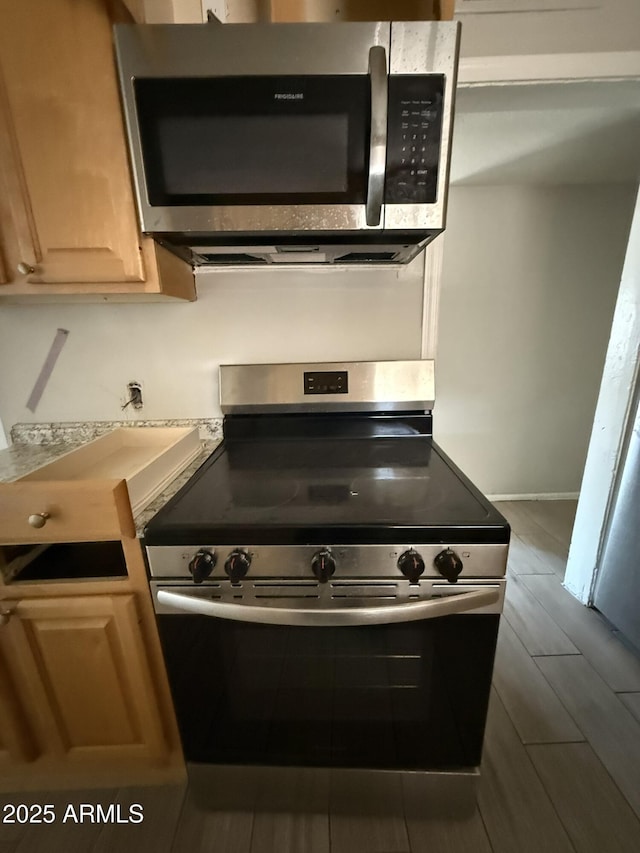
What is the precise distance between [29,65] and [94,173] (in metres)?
0.25

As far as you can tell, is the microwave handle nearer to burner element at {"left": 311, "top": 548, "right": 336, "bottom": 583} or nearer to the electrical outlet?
burner element at {"left": 311, "top": 548, "right": 336, "bottom": 583}

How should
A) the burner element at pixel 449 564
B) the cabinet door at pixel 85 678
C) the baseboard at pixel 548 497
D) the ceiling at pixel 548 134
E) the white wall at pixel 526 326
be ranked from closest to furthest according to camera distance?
the burner element at pixel 449 564
the cabinet door at pixel 85 678
the ceiling at pixel 548 134
the white wall at pixel 526 326
the baseboard at pixel 548 497

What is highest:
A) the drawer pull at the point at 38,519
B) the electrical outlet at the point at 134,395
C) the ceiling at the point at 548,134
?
the ceiling at the point at 548,134

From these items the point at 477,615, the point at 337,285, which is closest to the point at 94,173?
the point at 337,285

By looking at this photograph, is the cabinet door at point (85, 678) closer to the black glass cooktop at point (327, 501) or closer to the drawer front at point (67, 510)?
the drawer front at point (67, 510)

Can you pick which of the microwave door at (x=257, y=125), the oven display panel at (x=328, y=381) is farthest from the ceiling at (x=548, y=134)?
the oven display panel at (x=328, y=381)

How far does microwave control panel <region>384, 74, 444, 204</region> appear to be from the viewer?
0.77 metres

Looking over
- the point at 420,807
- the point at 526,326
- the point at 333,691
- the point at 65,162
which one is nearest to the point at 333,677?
the point at 333,691

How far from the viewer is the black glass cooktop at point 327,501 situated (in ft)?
2.36

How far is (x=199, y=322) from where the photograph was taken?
4.14 ft

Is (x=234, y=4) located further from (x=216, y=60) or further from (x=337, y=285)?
(x=337, y=285)

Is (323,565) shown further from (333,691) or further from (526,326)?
(526,326)

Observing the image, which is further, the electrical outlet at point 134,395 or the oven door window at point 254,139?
the electrical outlet at point 134,395

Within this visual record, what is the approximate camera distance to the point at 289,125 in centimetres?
79
